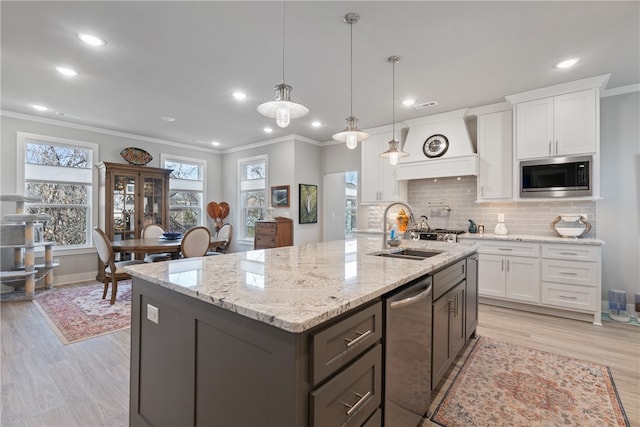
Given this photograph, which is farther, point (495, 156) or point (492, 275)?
point (495, 156)

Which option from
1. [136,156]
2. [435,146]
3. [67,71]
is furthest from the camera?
[136,156]

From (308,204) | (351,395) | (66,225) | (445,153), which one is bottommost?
(351,395)

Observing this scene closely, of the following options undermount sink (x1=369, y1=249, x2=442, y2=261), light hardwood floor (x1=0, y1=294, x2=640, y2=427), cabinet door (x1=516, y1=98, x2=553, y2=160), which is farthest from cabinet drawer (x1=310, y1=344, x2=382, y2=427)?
cabinet door (x1=516, y1=98, x2=553, y2=160)

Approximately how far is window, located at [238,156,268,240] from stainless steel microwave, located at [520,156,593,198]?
4.66m

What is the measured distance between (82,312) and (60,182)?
9.21 feet

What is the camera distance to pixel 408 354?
1.52m

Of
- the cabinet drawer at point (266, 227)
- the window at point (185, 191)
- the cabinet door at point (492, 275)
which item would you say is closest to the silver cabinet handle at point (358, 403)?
the cabinet door at point (492, 275)

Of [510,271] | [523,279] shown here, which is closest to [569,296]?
[523,279]

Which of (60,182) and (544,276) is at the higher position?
(60,182)

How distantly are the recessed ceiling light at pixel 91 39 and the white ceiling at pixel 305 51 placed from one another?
0.20 feet

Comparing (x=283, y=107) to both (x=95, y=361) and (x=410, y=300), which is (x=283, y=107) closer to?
(x=410, y=300)

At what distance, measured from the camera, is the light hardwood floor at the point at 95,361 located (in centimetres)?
186

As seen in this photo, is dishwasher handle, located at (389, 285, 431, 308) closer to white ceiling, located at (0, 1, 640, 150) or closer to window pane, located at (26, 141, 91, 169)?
white ceiling, located at (0, 1, 640, 150)

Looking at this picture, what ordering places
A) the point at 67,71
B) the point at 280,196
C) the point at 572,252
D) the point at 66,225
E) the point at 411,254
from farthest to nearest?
the point at 280,196 < the point at 66,225 < the point at 572,252 < the point at 67,71 < the point at 411,254
